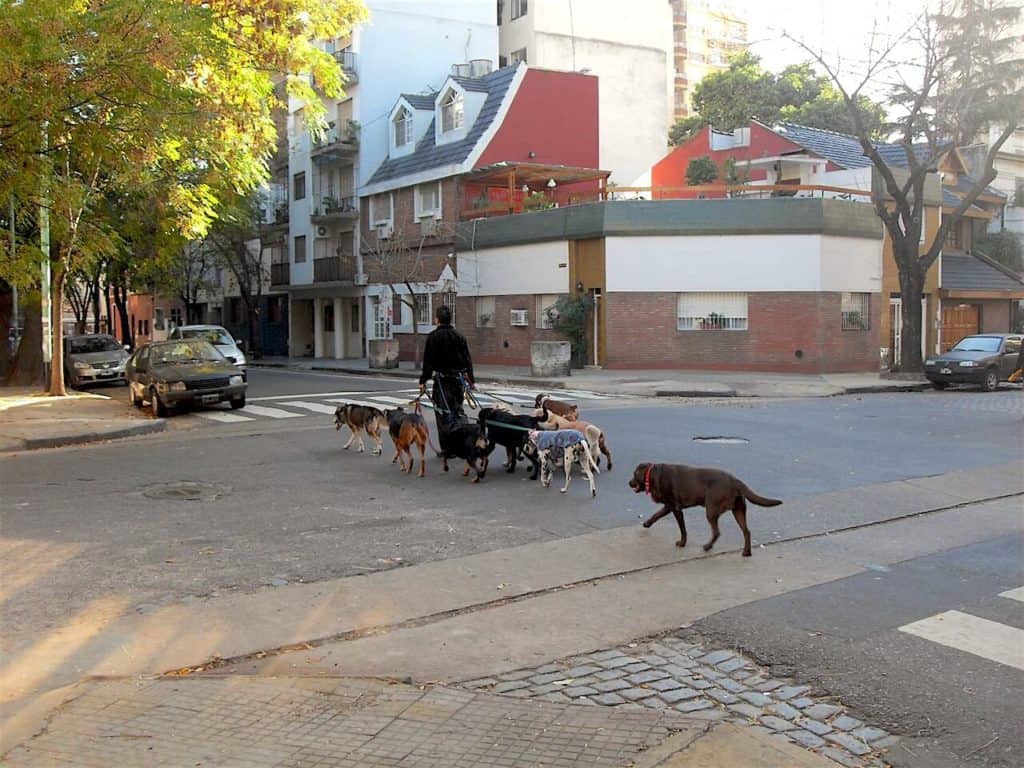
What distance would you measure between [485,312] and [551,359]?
26.7 ft

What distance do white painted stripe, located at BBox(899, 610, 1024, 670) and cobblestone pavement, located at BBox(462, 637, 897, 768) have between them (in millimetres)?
1142

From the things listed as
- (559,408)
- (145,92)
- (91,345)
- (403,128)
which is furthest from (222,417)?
(403,128)

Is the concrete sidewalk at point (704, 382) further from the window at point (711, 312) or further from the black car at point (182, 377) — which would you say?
the black car at point (182, 377)

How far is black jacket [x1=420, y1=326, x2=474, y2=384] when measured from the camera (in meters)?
11.4

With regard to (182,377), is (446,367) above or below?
above

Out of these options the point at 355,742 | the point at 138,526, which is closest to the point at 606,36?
the point at 138,526

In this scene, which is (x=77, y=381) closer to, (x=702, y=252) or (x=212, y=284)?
(x=702, y=252)

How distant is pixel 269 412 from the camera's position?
18281 mm

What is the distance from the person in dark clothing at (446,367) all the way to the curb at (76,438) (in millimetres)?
6255

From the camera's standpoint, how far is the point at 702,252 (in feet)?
93.2

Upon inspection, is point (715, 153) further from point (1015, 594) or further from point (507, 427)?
point (1015, 594)

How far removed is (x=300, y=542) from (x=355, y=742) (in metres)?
3.82

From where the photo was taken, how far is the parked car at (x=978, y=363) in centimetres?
2398

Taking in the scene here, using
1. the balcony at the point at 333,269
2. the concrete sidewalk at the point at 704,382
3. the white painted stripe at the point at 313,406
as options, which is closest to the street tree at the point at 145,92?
the white painted stripe at the point at 313,406
